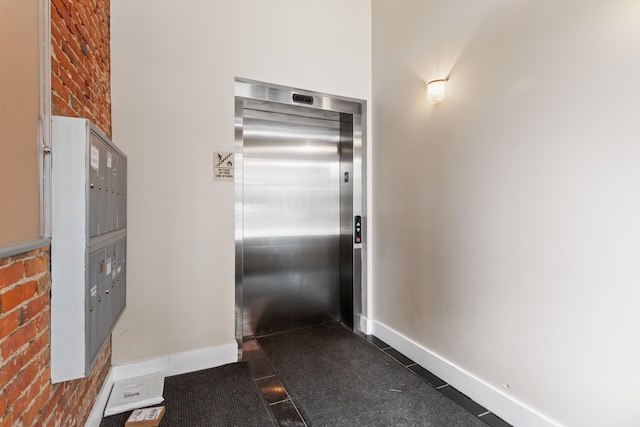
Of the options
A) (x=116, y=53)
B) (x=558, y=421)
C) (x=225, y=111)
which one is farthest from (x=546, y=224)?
(x=116, y=53)

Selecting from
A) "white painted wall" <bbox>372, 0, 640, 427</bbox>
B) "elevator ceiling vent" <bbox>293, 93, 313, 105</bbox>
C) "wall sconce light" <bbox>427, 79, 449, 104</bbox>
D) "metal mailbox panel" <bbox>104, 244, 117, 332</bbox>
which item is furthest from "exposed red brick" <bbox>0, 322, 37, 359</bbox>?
"wall sconce light" <bbox>427, 79, 449, 104</bbox>

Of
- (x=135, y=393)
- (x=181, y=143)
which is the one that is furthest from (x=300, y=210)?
(x=135, y=393)

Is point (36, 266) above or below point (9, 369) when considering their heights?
above

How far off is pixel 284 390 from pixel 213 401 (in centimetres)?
49

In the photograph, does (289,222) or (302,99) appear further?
(289,222)

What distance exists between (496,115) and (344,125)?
5.51 ft

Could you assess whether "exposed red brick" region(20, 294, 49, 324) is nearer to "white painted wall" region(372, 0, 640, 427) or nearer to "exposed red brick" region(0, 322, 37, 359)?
"exposed red brick" region(0, 322, 37, 359)

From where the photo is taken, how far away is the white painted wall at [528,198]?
1.45 meters

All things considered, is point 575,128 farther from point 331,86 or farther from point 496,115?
point 331,86

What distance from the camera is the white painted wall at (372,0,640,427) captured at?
145 cm

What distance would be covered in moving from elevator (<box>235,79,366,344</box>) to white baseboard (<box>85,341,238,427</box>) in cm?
28

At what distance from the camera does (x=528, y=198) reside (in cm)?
182

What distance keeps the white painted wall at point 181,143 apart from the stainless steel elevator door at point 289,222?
41 centimetres

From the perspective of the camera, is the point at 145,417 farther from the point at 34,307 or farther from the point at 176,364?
the point at 34,307
